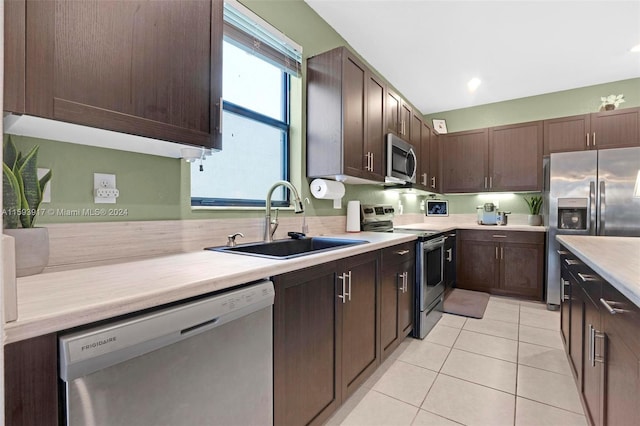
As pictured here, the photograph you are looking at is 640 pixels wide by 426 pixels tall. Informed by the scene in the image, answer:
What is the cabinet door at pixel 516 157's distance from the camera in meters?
3.80

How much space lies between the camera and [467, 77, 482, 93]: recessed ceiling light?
364cm

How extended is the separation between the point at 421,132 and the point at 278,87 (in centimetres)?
224

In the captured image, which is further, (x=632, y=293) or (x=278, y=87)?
(x=278, y=87)

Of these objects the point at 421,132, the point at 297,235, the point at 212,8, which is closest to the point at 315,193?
the point at 297,235

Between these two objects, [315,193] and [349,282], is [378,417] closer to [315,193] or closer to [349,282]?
[349,282]

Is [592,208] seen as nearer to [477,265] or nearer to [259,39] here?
[477,265]

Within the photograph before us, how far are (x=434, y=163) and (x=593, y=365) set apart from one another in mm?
3396

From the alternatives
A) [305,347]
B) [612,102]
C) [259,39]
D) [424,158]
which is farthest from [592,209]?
[259,39]

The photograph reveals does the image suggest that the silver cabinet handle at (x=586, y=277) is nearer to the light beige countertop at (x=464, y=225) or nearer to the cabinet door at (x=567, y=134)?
the light beige countertop at (x=464, y=225)

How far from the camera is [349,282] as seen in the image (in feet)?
5.31

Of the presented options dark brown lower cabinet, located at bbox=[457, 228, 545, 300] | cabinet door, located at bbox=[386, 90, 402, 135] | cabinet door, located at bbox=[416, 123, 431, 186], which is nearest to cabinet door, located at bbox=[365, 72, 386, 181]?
cabinet door, located at bbox=[386, 90, 402, 135]

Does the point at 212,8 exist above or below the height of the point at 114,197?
above

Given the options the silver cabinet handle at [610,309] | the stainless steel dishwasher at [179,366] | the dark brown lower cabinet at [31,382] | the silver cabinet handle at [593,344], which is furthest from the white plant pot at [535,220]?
the dark brown lower cabinet at [31,382]

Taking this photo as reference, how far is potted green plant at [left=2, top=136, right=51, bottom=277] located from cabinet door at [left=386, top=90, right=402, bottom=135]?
2638 millimetres
